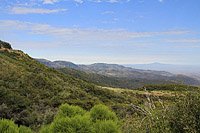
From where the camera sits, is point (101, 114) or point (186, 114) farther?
point (101, 114)

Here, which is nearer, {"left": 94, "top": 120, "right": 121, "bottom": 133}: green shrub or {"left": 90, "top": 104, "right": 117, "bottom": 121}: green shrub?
{"left": 94, "top": 120, "right": 121, "bottom": 133}: green shrub

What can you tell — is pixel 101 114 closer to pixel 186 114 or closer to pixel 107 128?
pixel 107 128

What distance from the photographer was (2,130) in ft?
7.54

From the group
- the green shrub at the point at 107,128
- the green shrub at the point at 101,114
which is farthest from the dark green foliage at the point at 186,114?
the green shrub at the point at 101,114

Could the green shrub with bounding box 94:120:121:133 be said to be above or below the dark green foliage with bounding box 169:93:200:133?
below

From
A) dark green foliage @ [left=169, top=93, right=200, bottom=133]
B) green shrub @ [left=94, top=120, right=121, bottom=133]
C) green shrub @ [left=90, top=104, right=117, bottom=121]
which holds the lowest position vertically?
green shrub @ [left=90, top=104, right=117, bottom=121]

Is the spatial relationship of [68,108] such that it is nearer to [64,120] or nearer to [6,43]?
[64,120]

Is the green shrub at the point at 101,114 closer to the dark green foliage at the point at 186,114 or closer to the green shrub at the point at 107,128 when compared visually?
the green shrub at the point at 107,128

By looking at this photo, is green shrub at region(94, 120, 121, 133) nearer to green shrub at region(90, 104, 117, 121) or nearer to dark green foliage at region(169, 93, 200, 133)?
green shrub at region(90, 104, 117, 121)

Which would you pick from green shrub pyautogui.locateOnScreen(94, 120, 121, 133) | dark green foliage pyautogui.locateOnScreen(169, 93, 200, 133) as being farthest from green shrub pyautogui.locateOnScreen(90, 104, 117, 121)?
dark green foliage pyautogui.locateOnScreen(169, 93, 200, 133)

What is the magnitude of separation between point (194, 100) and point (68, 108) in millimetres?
3448

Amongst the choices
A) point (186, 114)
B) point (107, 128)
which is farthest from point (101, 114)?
point (186, 114)

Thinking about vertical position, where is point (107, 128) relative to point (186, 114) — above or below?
below

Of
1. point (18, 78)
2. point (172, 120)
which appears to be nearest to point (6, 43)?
point (18, 78)
